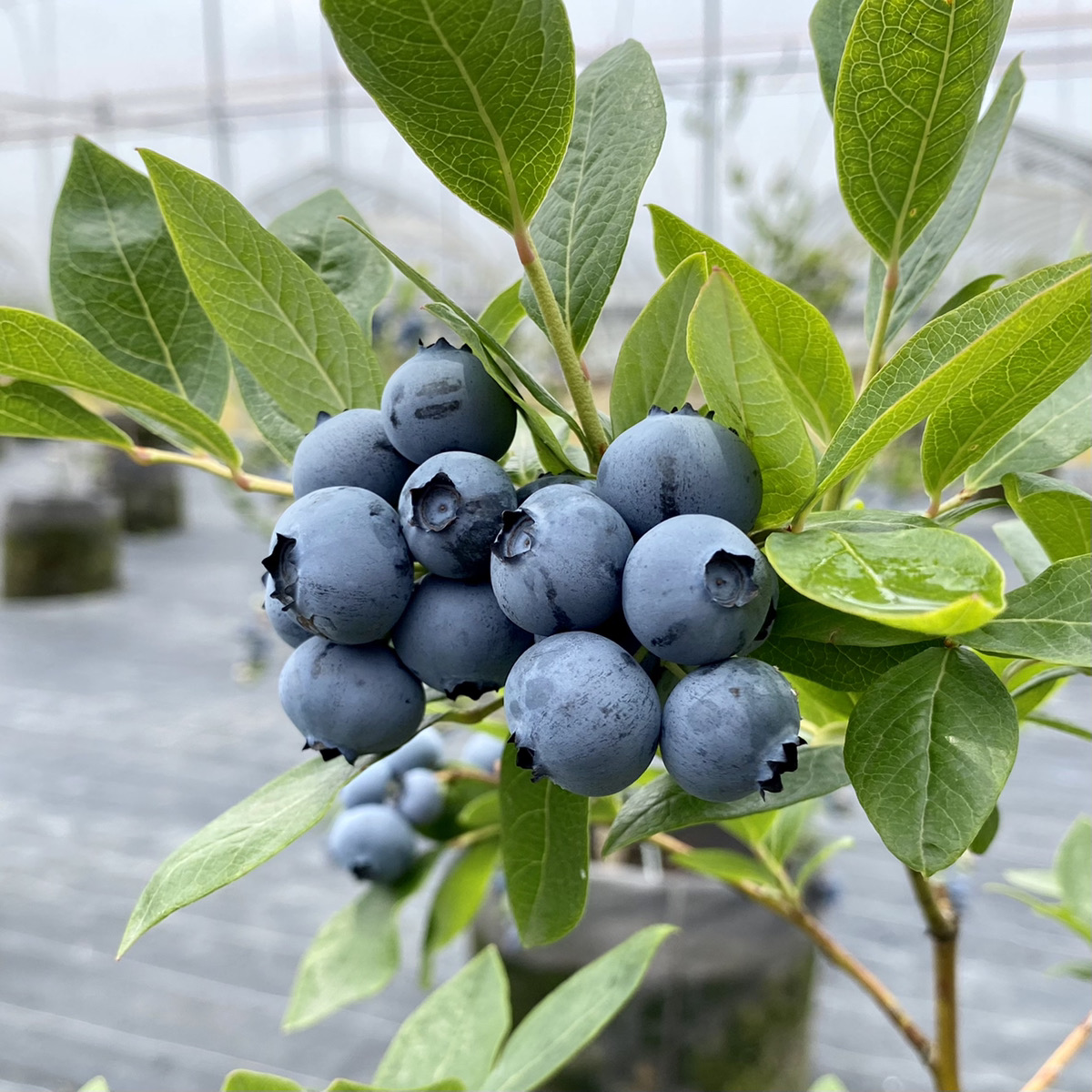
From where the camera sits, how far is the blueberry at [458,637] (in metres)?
0.35

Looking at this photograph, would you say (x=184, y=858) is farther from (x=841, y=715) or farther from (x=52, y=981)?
(x=52, y=981)

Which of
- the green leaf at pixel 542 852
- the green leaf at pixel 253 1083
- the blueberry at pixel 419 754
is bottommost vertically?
the blueberry at pixel 419 754

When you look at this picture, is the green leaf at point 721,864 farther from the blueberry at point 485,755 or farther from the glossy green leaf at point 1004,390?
the glossy green leaf at point 1004,390

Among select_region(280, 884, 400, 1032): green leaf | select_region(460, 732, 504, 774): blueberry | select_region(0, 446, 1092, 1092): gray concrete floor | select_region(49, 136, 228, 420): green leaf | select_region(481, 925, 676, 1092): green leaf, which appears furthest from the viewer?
select_region(0, 446, 1092, 1092): gray concrete floor

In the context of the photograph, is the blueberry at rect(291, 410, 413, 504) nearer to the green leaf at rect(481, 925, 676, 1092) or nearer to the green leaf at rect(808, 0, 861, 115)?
the green leaf at rect(808, 0, 861, 115)

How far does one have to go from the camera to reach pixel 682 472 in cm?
32

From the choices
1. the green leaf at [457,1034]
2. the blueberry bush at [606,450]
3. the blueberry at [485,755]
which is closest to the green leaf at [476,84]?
the blueberry bush at [606,450]

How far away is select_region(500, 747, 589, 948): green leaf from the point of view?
1.47 feet

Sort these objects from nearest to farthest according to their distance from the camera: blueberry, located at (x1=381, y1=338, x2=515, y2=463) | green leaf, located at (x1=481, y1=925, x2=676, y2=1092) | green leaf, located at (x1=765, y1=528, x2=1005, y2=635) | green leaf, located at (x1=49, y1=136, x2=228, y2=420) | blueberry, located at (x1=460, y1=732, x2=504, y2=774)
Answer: green leaf, located at (x1=765, y1=528, x2=1005, y2=635)
blueberry, located at (x1=381, y1=338, x2=515, y2=463)
green leaf, located at (x1=49, y1=136, x2=228, y2=420)
green leaf, located at (x1=481, y1=925, x2=676, y2=1092)
blueberry, located at (x1=460, y1=732, x2=504, y2=774)

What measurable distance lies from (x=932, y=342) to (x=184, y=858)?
0.31 m

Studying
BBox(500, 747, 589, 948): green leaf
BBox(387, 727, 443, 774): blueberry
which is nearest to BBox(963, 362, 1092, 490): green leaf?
BBox(500, 747, 589, 948): green leaf

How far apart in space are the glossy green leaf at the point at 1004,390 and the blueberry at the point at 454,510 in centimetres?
14

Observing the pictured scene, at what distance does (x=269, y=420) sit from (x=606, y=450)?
18 cm

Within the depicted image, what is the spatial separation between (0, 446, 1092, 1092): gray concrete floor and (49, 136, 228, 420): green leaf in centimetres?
155
